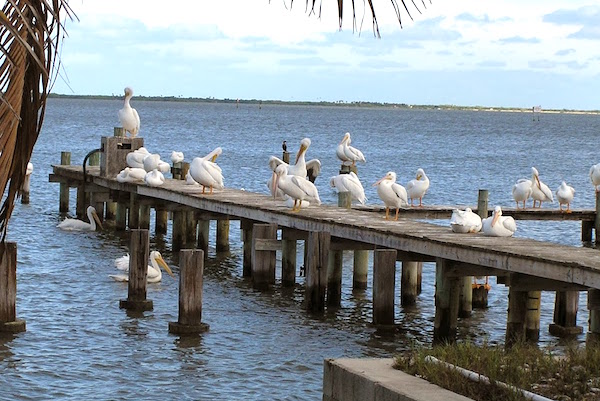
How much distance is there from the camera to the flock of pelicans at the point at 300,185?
14.3 metres

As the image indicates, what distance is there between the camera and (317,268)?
14.6 meters

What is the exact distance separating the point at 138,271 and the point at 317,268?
2.38m

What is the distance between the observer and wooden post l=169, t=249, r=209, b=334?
1230 centimetres

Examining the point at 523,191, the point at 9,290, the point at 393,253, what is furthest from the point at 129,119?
the point at 9,290

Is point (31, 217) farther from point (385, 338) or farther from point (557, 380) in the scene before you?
point (557, 380)

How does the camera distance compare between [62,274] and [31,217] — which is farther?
[31,217]

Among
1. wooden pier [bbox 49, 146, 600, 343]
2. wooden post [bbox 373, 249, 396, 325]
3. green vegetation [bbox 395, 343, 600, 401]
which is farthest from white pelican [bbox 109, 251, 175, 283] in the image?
green vegetation [bbox 395, 343, 600, 401]

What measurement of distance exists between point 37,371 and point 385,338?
439 cm

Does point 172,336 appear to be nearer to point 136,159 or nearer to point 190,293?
point 190,293

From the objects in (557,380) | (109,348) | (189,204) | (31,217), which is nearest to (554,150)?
(31,217)

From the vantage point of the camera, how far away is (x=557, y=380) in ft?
21.7

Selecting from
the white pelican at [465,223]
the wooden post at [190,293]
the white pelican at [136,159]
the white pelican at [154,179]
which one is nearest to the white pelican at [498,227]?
the white pelican at [465,223]

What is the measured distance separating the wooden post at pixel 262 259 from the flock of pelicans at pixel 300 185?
2.81 ft

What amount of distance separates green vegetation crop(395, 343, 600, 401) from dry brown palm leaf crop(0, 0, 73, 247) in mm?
4211
